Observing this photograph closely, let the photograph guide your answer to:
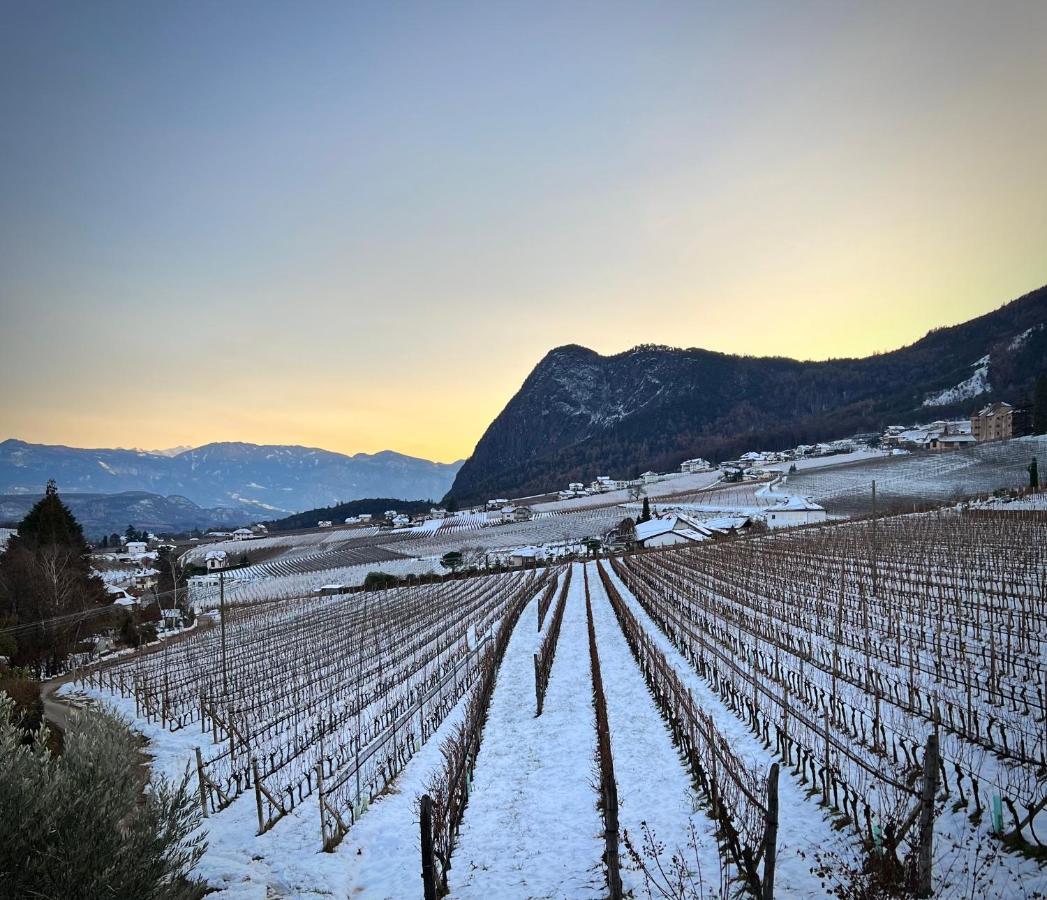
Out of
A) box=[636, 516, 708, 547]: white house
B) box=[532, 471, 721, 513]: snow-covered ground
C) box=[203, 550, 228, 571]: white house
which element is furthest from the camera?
box=[532, 471, 721, 513]: snow-covered ground

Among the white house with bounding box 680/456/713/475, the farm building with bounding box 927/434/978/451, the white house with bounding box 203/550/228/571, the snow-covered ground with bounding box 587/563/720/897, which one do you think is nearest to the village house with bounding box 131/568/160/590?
the white house with bounding box 203/550/228/571

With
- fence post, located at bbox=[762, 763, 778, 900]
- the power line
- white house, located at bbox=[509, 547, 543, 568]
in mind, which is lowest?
white house, located at bbox=[509, 547, 543, 568]

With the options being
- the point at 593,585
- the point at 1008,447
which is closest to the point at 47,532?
the point at 593,585

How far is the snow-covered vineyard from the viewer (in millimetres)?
6250

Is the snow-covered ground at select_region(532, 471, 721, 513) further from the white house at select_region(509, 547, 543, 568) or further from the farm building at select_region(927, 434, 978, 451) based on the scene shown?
the white house at select_region(509, 547, 543, 568)

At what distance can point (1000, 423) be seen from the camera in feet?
275

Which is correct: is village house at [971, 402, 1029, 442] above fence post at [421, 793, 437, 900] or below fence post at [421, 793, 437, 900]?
above

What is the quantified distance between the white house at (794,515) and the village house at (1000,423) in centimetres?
4097

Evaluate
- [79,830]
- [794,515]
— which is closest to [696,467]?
[794,515]

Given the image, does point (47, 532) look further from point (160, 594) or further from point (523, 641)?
point (523, 641)

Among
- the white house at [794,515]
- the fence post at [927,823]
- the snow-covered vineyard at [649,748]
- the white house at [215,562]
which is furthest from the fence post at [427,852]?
the white house at [215,562]

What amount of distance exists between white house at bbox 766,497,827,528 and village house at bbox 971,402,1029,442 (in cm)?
4097

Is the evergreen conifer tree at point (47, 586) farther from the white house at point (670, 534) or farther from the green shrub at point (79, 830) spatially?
the white house at point (670, 534)

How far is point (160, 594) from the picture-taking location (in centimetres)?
5575
